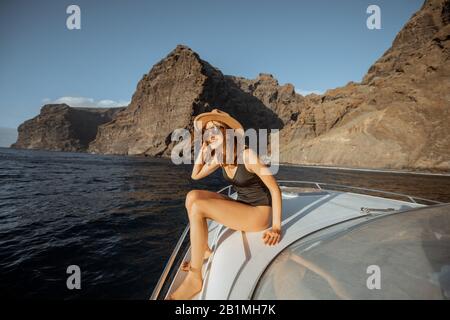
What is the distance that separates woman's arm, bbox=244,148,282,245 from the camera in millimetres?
2404

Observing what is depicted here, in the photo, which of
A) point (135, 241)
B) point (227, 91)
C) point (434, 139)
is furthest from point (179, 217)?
point (227, 91)

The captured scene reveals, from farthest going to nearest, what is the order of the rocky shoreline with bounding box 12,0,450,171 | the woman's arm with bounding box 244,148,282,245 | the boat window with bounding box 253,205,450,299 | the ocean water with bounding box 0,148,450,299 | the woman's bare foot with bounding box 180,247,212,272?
the rocky shoreline with bounding box 12,0,450,171, the ocean water with bounding box 0,148,450,299, the woman's bare foot with bounding box 180,247,212,272, the woman's arm with bounding box 244,148,282,245, the boat window with bounding box 253,205,450,299

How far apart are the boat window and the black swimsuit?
2.30ft

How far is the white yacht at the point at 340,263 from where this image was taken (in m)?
1.42

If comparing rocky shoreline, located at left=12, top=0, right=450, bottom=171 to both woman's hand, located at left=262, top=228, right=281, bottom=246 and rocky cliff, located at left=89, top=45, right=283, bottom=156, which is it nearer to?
rocky cliff, located at left=89, top=45, right=283, bottom=156

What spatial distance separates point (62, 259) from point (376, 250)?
6099 mm

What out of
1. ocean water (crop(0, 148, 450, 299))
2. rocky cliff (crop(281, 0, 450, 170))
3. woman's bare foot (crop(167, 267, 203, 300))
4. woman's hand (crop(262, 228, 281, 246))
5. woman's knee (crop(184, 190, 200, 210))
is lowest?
ocean water (crop(0, 148, 450, 299))

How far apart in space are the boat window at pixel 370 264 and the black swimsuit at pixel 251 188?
0.70m

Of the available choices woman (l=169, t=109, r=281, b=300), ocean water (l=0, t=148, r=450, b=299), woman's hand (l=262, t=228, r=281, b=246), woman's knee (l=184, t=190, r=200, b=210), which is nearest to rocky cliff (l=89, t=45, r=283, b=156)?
ocean water (l=0, t=148, r=450, b=299)

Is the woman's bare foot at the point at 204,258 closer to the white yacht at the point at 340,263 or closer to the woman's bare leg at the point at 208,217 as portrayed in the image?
the white yacht at the point at 340,263

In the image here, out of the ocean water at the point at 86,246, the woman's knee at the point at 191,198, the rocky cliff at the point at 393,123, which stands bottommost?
the ocean water at the point at 86,246

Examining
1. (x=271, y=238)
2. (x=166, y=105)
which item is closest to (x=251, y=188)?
(x=271, y=238)

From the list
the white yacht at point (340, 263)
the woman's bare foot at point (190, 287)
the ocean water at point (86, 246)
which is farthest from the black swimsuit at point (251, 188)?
the ocean water at point (86, 246)
